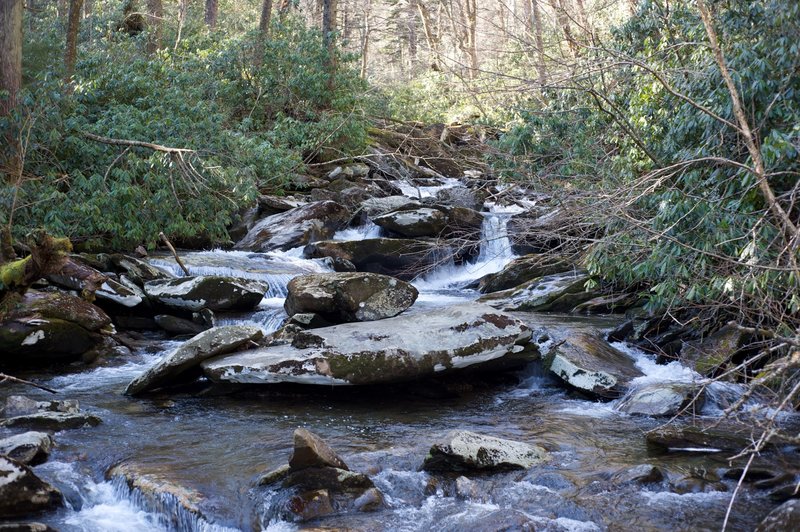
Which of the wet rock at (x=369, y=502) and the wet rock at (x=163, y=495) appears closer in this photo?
the wet rock at (x=163, y=495)

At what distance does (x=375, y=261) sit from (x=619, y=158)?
5.75 metres

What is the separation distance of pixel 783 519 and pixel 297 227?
11967 mm

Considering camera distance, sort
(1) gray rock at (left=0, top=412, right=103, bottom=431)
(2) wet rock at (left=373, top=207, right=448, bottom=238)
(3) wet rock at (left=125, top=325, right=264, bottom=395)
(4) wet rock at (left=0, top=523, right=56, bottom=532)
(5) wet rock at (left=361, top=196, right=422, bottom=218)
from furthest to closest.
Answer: (5) wet rock at (left=361, top=196, right=422, bottom=218), (2) wet rock at (left=373, top=207, right=448, bottom=238), (3) wet rock at (left=125, top=325, right=264, bottom=395), (1) gray rock at (left=0, top=412, right=103, bottom=431), (4) wet rock at (left=0, top=523, right=56, bottom=532)

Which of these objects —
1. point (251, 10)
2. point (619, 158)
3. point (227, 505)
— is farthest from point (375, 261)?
point (251, 10)

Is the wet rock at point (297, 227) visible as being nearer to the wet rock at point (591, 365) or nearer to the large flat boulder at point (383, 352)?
the large flat boulder at point (383, 352)

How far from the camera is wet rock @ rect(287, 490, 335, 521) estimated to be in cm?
535

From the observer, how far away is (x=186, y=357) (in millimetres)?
8250

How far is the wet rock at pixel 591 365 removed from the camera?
848cm

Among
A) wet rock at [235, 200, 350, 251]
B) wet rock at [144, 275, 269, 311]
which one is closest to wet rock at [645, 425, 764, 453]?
wet rock at [144, 275, 269, 311]

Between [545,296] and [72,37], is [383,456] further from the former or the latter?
[72,37]

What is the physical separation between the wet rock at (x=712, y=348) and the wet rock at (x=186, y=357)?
5215mm

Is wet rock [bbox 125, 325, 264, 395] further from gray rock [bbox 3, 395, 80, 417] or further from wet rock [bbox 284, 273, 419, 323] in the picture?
wet rock [bbox 284, 273, 419, 323]

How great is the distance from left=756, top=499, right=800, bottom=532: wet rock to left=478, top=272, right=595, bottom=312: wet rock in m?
7.17

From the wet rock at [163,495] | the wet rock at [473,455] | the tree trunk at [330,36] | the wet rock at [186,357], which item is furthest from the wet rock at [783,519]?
the tree trunk at [330,36]
